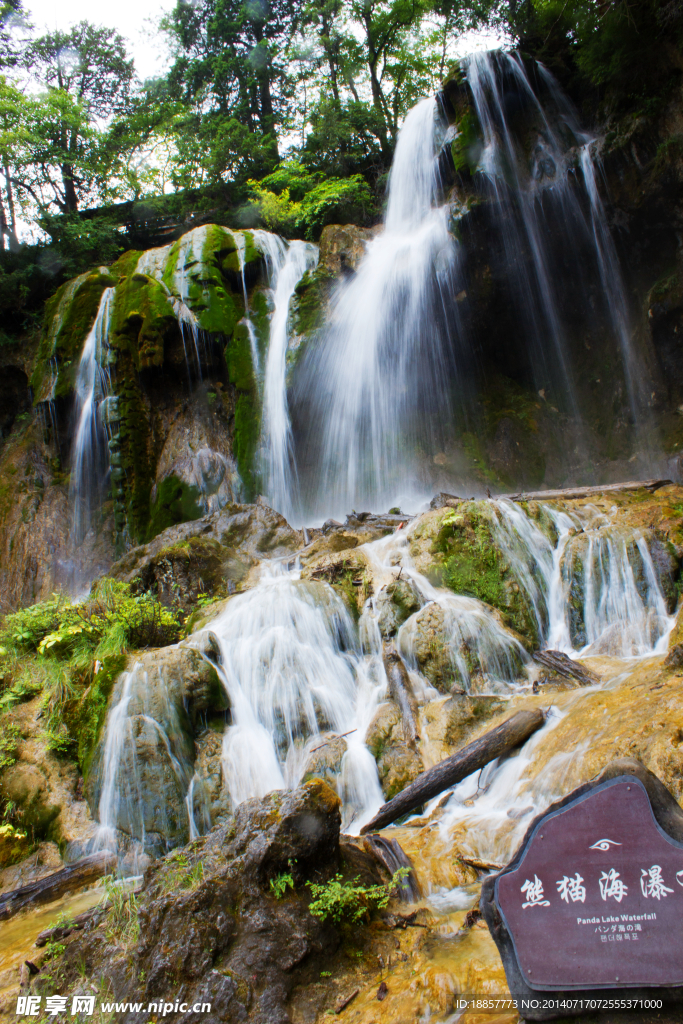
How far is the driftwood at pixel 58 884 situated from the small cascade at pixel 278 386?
27.2 feet

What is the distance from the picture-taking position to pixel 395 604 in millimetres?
6312

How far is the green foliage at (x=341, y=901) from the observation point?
2793 mm

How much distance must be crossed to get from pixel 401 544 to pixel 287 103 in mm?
20168

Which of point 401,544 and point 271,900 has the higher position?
point 401,544

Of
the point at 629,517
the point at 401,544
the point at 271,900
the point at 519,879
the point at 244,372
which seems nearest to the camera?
the point at 519,879

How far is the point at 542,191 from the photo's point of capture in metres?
12.2

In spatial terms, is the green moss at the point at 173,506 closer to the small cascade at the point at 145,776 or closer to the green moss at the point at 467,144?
the small cascade at the point at 145,776

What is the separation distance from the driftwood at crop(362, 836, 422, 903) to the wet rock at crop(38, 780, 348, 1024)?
48cm

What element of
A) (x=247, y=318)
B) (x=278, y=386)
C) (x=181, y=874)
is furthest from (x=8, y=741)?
(x=247, y=318)

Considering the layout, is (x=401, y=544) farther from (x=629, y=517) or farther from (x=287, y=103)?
(x=287, y=103)

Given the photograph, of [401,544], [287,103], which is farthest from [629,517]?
[287,103]

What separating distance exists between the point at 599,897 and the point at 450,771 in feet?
7.51

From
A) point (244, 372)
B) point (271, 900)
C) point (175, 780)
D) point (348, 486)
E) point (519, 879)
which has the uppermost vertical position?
point (244, 372)

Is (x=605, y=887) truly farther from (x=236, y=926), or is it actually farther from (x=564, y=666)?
(x=564, y=666)
